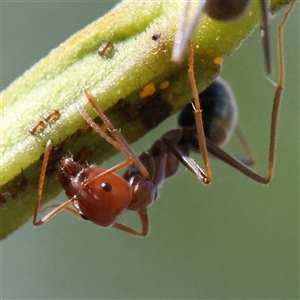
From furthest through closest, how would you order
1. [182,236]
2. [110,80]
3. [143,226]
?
[182,236] → [143,226] → [110,80]

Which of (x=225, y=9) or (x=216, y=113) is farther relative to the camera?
(x=216, y=113)

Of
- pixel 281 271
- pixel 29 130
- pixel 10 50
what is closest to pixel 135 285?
pixel 281 271

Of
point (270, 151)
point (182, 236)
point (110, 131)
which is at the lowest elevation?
point (182, 236)

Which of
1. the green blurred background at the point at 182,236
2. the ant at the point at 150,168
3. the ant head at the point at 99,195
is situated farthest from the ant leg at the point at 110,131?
the green blurred background at the point at 182,236

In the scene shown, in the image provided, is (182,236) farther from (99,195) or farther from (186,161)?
(99,195)

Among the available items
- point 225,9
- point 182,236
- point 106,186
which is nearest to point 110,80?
point 225,9

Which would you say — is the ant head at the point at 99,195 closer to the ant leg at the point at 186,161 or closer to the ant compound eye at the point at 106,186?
the ant compound eye at the point at 106,186
